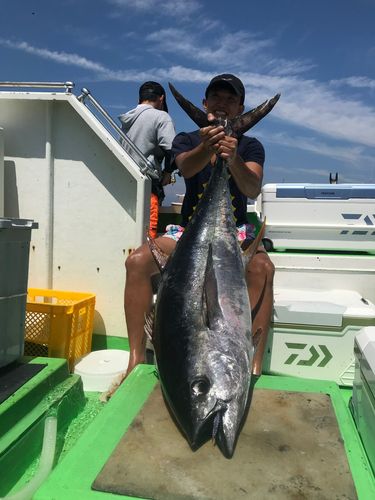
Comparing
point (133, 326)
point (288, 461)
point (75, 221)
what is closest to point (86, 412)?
point (133, 326)

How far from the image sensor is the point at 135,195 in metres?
3.00

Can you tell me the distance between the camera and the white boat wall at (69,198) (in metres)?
3.04

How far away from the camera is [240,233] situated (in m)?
2.39

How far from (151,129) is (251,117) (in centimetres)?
189

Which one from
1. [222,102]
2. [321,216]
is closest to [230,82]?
[222,102]

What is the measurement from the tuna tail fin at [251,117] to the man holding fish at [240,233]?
109 mm

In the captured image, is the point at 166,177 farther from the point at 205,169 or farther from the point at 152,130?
the point at 205,169

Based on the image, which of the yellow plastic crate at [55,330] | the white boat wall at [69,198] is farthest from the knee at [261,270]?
the yellow plastic crate at [55,330]

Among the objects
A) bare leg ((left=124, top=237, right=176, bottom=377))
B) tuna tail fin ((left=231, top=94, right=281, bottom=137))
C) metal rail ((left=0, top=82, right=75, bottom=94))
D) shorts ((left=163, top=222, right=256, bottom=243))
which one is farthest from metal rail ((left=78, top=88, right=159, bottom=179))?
tuna tail fin ((left=231, top=94, right=281, bottom=137))

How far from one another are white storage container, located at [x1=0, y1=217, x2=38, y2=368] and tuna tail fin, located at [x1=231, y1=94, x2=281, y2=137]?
119 centimetres

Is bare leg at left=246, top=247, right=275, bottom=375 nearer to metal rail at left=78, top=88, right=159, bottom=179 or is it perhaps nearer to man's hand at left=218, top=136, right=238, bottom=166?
man's hand at left=218, top=136, right=238, bottom=166

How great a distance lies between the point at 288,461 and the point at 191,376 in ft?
1.32

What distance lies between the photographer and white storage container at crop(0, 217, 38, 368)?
1.83 meters

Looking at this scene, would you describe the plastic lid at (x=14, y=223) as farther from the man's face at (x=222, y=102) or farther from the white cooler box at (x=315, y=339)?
the white cooler box at (x=315, y=339)
